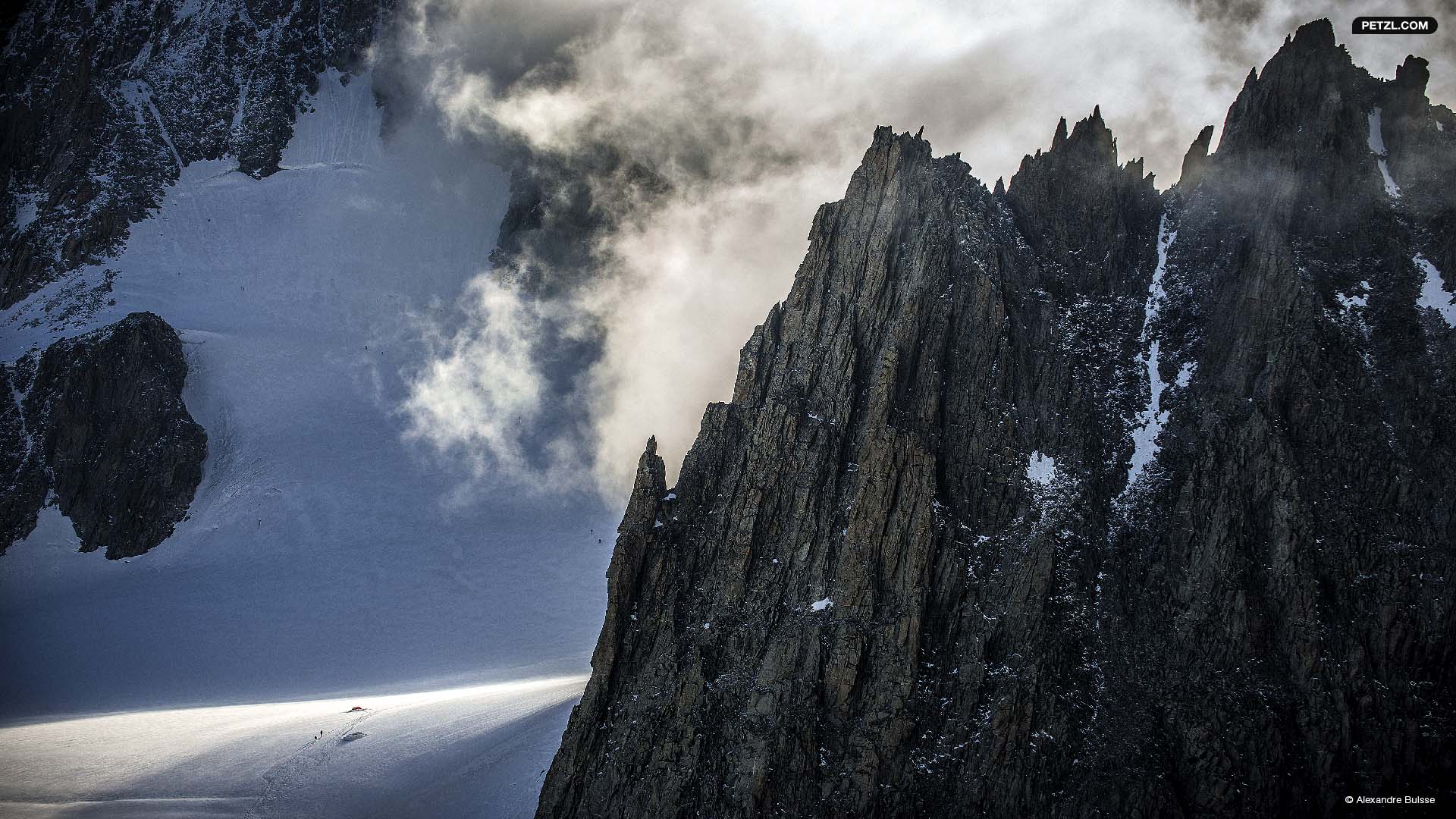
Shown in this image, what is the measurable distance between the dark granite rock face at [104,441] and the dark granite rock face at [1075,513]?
235ft

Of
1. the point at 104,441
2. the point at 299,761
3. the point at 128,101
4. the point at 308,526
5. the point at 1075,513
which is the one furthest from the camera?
the point at 128,101

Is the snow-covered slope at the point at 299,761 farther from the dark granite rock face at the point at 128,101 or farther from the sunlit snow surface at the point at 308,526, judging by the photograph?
the dark granite rock face at the point at 128,101

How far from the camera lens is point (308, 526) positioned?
106625 mm

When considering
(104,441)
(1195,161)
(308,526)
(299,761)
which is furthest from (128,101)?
(1195,161)

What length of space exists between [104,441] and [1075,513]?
103 metres

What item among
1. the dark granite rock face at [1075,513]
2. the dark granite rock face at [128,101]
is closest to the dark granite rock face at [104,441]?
the dark granite rock face at [128,101]

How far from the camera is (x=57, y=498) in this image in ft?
343

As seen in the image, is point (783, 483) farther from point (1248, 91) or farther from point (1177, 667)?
point (1248, 91)

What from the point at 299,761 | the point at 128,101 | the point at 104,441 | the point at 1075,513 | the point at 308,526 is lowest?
the point at 299,761

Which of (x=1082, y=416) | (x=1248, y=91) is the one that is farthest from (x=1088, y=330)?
(x=1248, y=91)

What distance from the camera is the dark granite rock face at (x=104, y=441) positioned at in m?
104

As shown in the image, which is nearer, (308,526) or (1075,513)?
(1075,513)

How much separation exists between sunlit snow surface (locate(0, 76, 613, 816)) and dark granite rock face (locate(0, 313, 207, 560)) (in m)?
2.19

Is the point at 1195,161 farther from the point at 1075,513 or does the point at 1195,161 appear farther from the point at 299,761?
the point at 299,761
